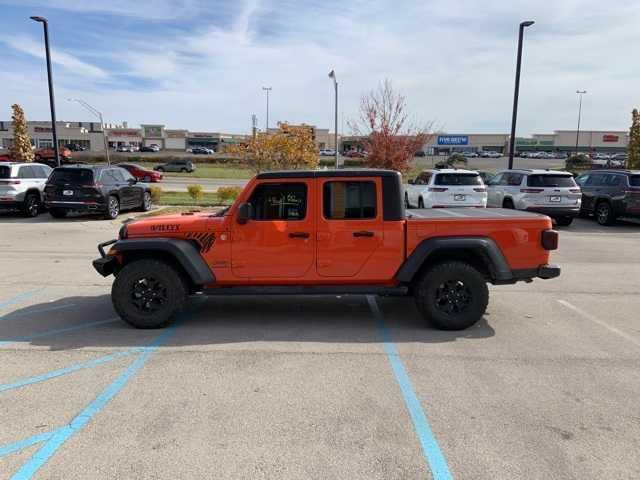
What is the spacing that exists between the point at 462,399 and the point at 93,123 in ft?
417

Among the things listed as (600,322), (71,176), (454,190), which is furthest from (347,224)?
(71,176)

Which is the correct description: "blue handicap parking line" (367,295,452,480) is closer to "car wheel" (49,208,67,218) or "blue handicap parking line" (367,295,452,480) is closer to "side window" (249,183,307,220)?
"side window" (249,183,307,220)

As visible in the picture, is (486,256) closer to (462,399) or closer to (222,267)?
(462,399)

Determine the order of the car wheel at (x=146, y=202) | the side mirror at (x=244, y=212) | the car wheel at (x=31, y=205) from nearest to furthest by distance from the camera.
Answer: the side mirror at (x=244, y=212), the car wheel at (x=31, y=205), the car wheel at (x=146, y=202)

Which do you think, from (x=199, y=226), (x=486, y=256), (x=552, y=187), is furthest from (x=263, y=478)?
(x=552, y=187)

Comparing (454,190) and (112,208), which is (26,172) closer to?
(112,208)

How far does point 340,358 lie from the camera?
15.0ft

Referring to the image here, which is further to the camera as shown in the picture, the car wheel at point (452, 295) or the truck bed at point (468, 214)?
the truck bed at point (468, 214)

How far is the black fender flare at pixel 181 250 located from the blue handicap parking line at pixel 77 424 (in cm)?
90

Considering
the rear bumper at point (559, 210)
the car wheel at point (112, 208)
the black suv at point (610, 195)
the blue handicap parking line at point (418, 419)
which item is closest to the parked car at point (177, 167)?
the car wheel at point (112, 208)

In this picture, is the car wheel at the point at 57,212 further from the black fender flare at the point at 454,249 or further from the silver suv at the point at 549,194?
the silver suv at the point at 549,194

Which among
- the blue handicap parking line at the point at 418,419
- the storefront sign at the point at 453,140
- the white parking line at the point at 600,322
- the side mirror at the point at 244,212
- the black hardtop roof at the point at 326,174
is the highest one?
the storefront sign at the point at 453,140

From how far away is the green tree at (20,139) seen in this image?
25.1m

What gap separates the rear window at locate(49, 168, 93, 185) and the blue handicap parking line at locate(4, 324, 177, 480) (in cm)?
1084
